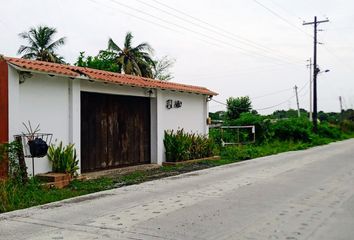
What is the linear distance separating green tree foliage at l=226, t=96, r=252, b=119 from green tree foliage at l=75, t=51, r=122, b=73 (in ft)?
33.7

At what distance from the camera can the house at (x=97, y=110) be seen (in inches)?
399

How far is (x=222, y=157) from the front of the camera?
61.2 ft

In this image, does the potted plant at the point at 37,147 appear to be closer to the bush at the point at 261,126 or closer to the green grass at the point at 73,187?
the green grass at the point at 73,187

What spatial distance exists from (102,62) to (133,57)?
3.57m

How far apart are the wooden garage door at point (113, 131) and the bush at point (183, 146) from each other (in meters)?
0.80

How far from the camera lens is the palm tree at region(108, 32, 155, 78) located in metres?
38.1

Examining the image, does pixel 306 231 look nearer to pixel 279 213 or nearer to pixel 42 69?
pixel 279 213

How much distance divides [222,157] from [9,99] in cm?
1073

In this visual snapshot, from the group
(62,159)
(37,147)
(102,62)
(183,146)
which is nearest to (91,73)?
(62,159)

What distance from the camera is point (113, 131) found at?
1391 centimetres

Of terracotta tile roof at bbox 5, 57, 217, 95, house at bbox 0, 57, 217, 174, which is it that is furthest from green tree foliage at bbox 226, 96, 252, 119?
terracotta tile roof at bbox 5, 57, 217, 95

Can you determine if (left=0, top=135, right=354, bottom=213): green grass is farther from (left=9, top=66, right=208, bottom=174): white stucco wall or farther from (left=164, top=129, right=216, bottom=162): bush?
(left=9, top=66, right=208, bottom=174): white stucco wall

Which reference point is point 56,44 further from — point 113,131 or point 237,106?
point 113,131

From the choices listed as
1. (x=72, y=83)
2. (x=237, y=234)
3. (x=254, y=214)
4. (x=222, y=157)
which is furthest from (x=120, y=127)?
(x=237, y=234)
